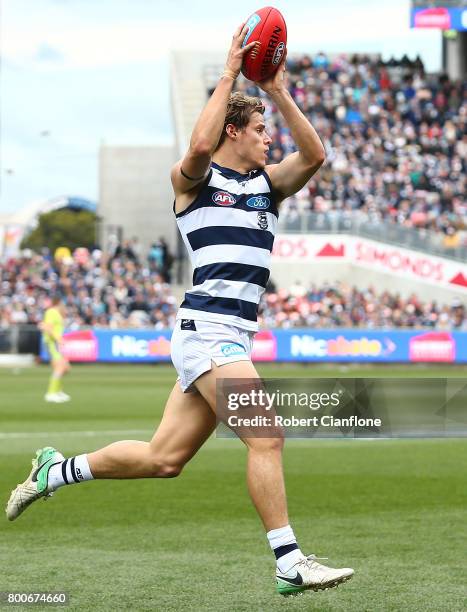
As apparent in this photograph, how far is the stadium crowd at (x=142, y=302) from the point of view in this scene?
37.0 m

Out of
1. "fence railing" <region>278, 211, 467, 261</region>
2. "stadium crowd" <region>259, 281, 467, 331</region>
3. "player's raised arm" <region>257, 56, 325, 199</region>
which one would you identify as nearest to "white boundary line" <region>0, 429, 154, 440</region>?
"player's raised arm" <region>257, 56, 325, 199</region>

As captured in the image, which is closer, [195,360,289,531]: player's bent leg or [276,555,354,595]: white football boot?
[276,555,354,595]: white football boot

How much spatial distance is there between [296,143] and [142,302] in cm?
3255

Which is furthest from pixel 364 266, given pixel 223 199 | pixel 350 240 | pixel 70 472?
pixel 223 199

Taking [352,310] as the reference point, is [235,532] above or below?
above

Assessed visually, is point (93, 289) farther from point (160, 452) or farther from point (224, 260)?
point (224, 260)

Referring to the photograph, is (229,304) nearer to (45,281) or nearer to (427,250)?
(427,250)

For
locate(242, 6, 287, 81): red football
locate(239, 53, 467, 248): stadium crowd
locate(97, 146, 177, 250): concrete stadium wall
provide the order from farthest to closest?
locate(97, 146, 177, 250): concrete stadium wall → locate(239, 53, 467, 248): stadium crowd → locate(242, 6, 287, 81): red football

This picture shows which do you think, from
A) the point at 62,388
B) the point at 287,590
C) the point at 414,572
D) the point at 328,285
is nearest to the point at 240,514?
the point at 414,572

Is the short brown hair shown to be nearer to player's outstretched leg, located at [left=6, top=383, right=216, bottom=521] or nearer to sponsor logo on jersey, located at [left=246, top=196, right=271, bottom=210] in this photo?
sponsor logo on jersey, located at [left=246, top=196, right=271, bottom=210]

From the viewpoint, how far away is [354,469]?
1220 cm

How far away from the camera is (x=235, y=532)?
8.16 meters

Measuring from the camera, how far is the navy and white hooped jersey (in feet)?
20.0

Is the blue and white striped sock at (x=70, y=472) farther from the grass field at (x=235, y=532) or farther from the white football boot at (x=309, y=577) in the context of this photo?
the white football boot at (x=309, y=577)
